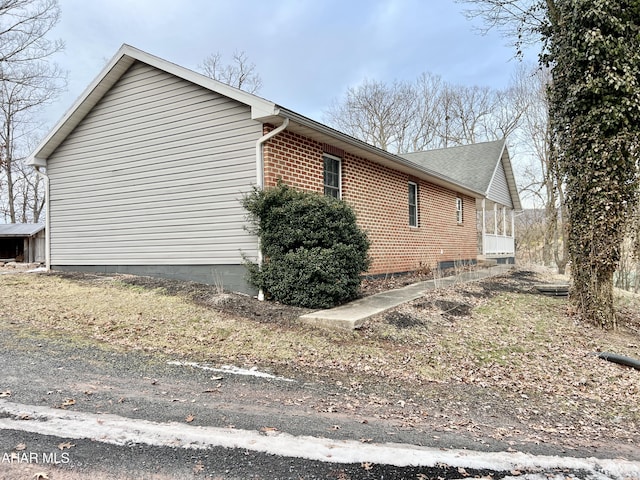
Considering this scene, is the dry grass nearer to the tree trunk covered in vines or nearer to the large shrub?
the large shrub

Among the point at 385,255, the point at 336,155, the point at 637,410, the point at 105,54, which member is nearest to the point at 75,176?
the point at 336,155

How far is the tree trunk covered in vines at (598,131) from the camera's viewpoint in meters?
6.29

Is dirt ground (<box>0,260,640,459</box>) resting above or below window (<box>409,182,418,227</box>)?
below

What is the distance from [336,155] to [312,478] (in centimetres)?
739

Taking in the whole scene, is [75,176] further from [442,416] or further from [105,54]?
[105,54]

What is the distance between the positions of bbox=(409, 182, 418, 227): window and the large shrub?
220 inches

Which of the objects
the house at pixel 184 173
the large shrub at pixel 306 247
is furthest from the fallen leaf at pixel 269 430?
the house at pixel 184 173

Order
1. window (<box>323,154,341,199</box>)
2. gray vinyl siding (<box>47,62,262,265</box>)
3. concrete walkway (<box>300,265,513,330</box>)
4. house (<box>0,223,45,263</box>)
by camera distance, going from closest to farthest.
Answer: concrete walkway (<box>300,265,513,330</box>) → gray vinyl siding (<box>47,62,262,265</box>) → window (<box>323,154,341,199</box>) → house (<box>0,223,45,263</box>)

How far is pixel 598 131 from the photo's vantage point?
6445 mm

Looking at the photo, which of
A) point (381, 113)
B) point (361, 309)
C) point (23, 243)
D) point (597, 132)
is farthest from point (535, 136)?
point (23, 243)

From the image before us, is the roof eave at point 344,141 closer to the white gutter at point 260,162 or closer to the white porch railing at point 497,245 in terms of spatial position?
the white gutter at point 260,162

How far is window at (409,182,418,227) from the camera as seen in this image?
12.2 meters

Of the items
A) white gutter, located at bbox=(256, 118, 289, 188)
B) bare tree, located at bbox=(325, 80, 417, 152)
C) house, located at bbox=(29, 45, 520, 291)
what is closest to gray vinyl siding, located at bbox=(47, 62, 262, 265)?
house, located at bbox=(29, 45, 520, 291)

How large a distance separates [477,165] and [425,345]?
1528cm
